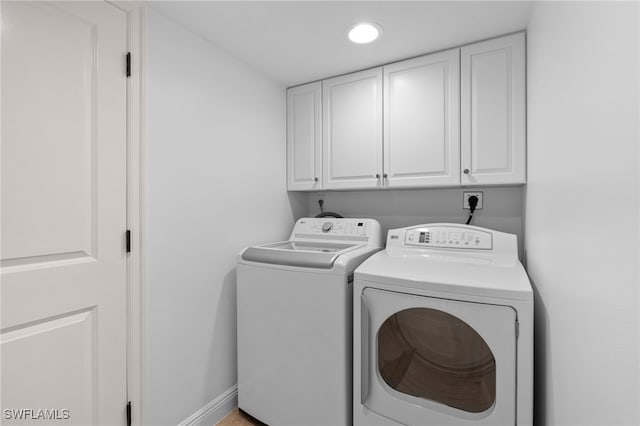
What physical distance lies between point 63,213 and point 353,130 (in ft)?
5.45

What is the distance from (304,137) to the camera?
227 cm

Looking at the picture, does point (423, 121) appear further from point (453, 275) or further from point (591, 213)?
point (591, 213)

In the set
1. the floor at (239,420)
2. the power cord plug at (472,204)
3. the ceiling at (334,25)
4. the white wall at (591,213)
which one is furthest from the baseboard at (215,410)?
the ceiling at (334,25)

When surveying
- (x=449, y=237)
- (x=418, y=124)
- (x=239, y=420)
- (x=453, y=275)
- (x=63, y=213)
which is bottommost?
(x=239, y=420)

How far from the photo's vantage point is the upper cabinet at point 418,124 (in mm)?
1616

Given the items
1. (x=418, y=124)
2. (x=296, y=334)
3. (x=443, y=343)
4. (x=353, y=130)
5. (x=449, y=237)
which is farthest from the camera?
(x=353, y=130)

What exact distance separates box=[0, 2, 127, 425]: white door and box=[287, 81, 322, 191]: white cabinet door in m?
1.20

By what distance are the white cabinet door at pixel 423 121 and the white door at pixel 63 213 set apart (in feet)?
4.94

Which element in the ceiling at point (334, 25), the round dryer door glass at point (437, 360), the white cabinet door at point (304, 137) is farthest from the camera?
the white cabinet door at point (304, 137)

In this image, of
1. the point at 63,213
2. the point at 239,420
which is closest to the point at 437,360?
the point at 239,420

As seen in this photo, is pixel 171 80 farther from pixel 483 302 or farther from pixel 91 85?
pixel 483 302

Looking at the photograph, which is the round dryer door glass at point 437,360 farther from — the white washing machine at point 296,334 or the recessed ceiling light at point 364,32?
the recessed ceiling light at point 364,32

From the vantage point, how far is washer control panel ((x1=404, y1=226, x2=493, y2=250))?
1.66m

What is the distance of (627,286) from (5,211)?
1684 millimetres
